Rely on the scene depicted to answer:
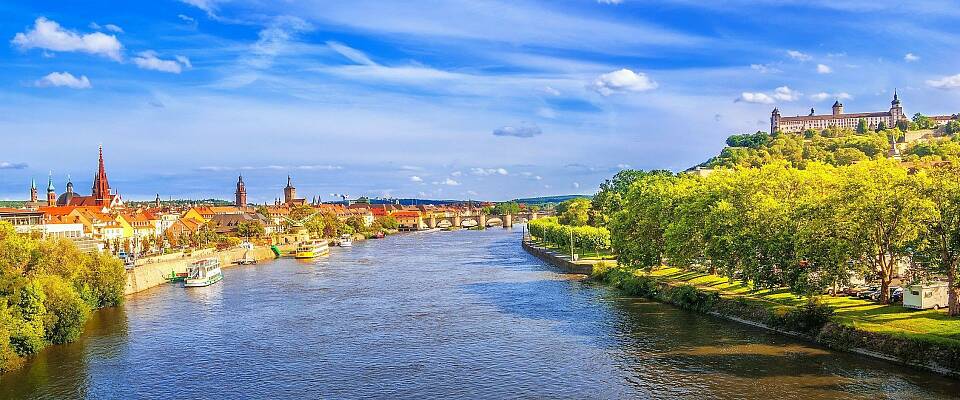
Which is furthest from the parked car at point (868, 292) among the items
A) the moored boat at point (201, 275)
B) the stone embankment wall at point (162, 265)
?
the moored boat at point (201, 275)

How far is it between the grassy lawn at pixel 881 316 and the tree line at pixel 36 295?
37.8 m

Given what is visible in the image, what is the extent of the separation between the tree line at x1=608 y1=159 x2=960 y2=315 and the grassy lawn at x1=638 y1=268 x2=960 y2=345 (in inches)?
40.9

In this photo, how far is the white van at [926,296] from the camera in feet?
120

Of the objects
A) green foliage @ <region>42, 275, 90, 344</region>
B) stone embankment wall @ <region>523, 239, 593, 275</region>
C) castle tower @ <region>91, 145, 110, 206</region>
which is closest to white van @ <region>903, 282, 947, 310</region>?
stone embankment wall @ <region>523, 239, 593, 275</region>

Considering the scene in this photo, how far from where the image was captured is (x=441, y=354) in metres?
37.4

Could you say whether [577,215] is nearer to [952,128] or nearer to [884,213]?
[884,213]

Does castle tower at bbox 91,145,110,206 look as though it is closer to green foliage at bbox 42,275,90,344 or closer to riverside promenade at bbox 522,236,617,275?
riverside promenade at bbox 522,236,617,275

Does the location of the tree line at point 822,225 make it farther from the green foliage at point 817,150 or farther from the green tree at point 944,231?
the green foliage at point 817,150

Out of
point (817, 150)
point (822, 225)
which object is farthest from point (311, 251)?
point (817, 150)

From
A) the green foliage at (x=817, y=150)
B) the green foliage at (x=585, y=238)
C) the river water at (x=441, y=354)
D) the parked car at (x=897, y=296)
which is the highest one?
the green foliage at (x=817, y=150)

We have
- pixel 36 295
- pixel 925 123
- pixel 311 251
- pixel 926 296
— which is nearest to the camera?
pixel 926 296

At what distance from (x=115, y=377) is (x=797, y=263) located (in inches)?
1324

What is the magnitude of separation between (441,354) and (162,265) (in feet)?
154

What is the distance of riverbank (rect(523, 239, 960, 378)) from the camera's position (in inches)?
1241
